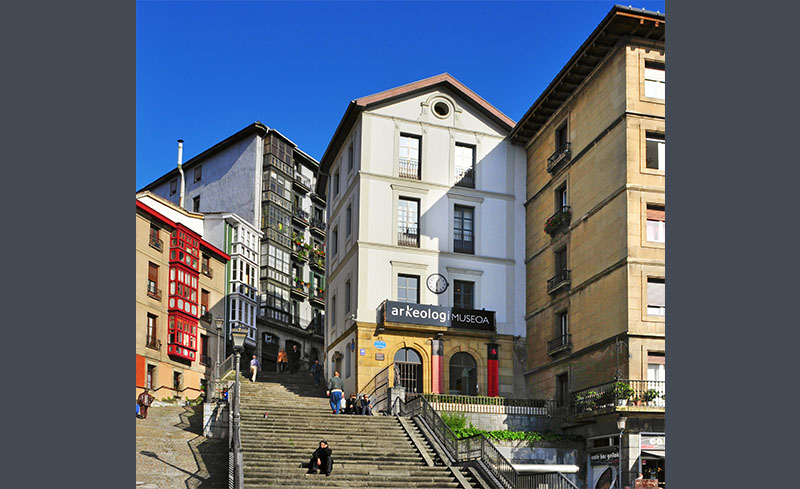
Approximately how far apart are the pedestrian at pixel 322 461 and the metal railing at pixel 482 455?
382cm

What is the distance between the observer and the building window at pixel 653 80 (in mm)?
32625

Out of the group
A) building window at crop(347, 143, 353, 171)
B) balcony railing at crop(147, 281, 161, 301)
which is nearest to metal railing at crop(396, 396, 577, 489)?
building window at crop(347, 143, 353, 171)

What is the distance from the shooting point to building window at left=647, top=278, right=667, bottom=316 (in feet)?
100

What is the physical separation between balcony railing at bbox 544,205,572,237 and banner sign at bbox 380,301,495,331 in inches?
168

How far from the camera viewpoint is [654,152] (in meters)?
32.2

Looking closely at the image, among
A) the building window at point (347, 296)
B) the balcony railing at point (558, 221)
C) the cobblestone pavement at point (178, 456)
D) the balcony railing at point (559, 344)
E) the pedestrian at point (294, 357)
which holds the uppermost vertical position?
the balcony railing at point (558, 221)

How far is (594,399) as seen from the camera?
101 ft

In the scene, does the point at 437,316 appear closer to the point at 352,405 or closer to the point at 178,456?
the point at 352,405

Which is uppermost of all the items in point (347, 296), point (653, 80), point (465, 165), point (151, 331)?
point (653, 80)

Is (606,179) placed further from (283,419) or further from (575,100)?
(283,419)

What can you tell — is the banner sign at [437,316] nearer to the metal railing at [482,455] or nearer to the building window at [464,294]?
the building window at [464,294]

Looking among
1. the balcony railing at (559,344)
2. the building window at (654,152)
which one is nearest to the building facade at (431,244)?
the balcony railing at (559,344)

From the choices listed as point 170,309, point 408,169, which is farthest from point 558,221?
point 170,309

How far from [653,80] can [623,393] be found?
1110 cm
